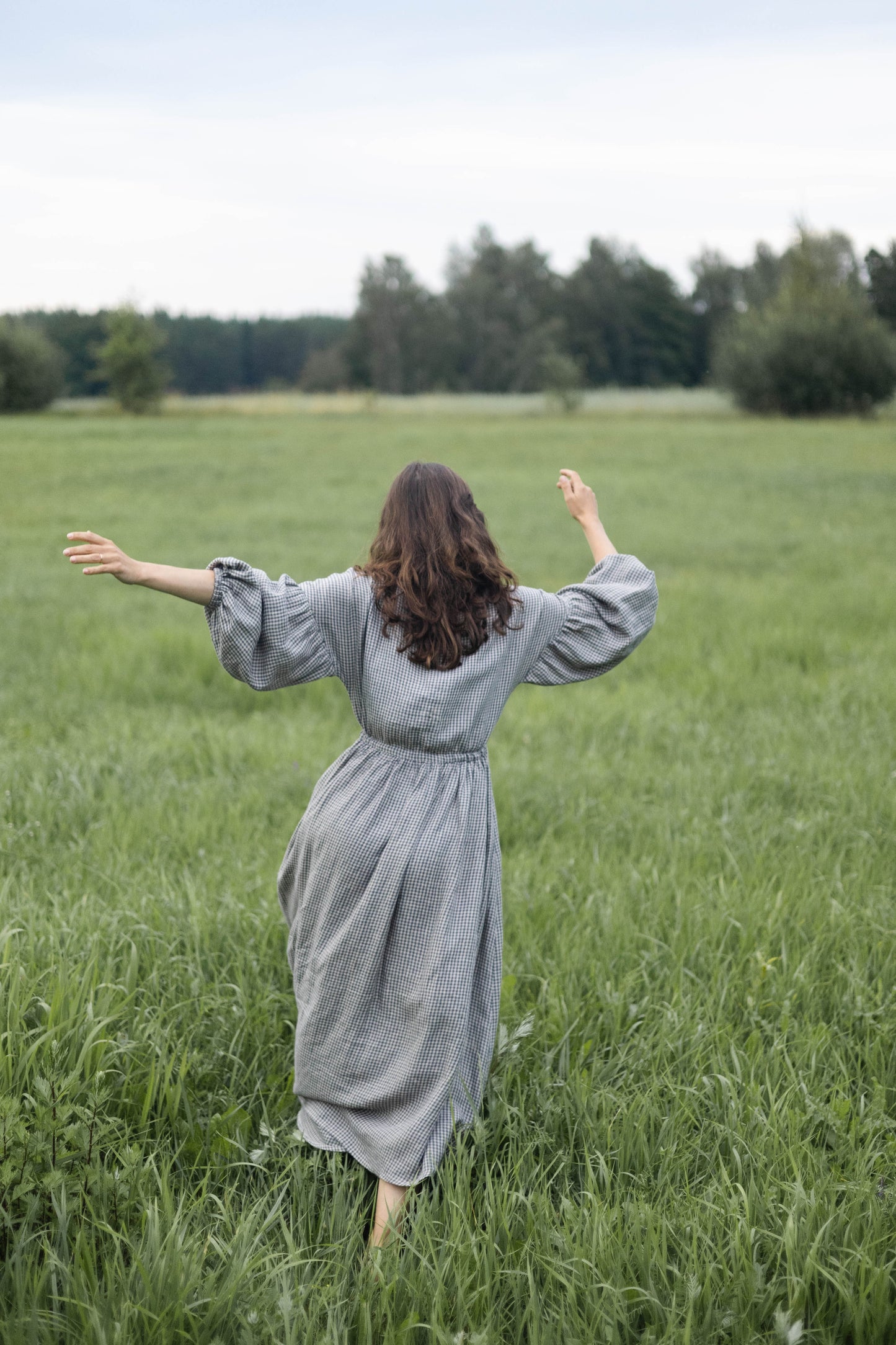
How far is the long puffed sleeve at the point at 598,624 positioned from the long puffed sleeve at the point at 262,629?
58 centimetres

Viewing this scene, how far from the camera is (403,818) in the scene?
2.42 m

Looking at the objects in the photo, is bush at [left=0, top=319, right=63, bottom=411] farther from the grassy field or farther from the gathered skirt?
the gathered skirt

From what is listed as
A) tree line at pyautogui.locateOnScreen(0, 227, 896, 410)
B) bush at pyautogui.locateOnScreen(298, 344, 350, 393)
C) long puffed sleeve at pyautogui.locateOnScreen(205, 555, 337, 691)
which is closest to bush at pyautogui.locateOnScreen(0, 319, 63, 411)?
tree line at pyautogui.locateOnScreen(0, 227, 896, 410)

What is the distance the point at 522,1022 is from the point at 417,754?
1005 mm

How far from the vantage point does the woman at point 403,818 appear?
7.82 ft

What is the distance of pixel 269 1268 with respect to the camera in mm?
Result: 2082

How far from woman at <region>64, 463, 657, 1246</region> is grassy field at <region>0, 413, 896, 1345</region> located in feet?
0.66

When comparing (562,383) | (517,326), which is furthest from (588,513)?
(517,326)

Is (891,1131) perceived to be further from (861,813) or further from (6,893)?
(6,893)

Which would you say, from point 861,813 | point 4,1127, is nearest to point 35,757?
point 4,1127

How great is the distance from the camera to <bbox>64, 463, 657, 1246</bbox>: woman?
2.38m

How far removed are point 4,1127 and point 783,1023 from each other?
2.12 metres

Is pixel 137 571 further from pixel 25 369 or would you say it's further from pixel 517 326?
pixel 517 326

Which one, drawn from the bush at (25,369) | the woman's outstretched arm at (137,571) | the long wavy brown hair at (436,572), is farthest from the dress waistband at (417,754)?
the bush at (25,369)
